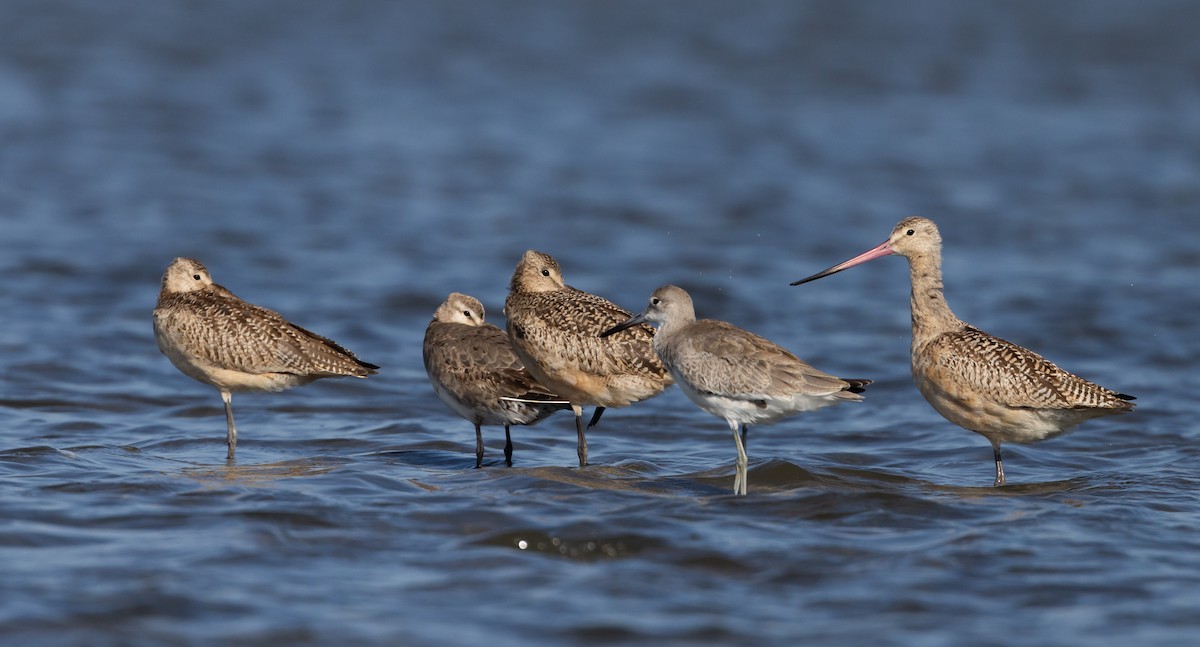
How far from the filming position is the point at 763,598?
5754 mm

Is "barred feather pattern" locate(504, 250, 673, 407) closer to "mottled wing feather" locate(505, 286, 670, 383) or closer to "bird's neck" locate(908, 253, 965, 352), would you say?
"mottled wing feather" locate(505, 286, 670, 383)

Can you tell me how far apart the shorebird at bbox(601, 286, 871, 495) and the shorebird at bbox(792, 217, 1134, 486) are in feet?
2.34

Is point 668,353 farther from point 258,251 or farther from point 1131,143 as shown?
point 1131,143

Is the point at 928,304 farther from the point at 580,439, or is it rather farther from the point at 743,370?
the point at 580,439

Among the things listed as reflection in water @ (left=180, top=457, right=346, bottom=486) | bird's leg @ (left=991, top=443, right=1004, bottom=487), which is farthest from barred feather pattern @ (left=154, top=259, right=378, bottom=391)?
bird's leg @ (left=991, top=443, right=1004, bottom=487)

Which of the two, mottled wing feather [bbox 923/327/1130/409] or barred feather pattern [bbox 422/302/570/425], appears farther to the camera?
barred feather pattern [bbox 422/302/570/425]

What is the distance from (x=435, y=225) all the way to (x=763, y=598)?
9.52 meters

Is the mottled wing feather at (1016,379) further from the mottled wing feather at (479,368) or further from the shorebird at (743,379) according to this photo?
the mottled wing feather at (479,368)

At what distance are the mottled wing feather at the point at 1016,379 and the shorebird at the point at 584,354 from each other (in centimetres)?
142

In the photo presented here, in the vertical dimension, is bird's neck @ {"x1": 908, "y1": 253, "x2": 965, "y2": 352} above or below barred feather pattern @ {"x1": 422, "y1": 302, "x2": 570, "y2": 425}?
above

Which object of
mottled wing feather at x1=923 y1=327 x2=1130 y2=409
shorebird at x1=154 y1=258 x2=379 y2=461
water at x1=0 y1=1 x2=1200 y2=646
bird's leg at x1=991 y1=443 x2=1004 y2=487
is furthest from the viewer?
shorebird at x1=154 y1=258 x2=379 y2=461

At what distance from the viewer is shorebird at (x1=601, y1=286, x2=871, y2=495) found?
23.1 feet

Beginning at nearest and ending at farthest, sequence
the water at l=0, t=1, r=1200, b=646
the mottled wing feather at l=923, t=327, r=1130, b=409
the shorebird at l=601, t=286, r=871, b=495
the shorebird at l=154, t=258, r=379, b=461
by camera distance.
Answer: the water at l=0, t=1, r=1200, b=646 → the shorebird at l=601, t=286, r=871, b=495 → the mottled wing feather at l=923, t=327, r=1130, b=409 → the shorebird at l=154, t=258, r=379, b=461

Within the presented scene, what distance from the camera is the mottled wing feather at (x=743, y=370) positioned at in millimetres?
7043
